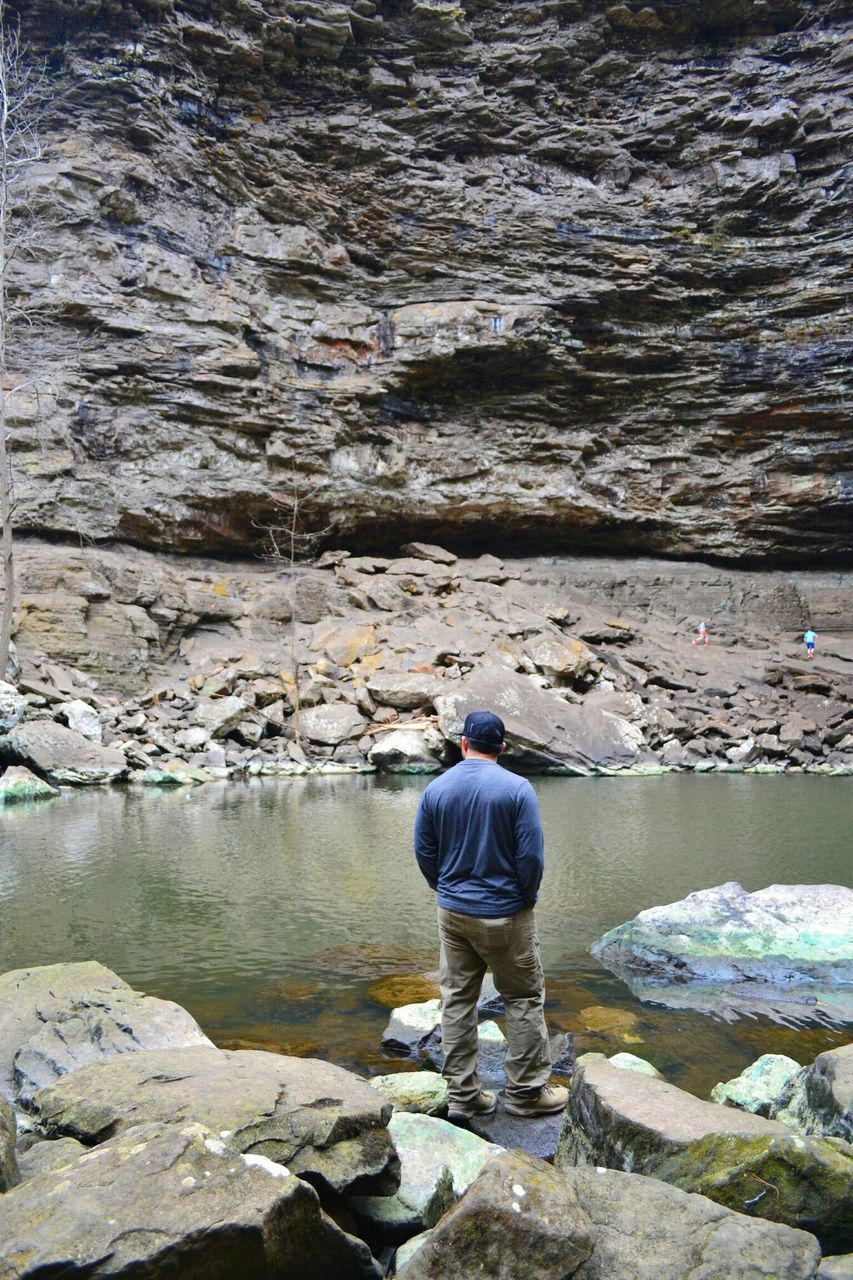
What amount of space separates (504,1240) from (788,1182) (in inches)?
35.9

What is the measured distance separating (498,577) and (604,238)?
12.9 m

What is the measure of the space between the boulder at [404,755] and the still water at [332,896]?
3.95 metres

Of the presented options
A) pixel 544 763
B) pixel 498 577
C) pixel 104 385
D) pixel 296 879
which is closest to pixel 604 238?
pixel 498 577

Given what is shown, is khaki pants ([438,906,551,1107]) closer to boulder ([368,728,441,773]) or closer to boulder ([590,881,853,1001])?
boulder ([590,881,853,1001])

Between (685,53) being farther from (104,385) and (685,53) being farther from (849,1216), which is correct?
(849,1216)

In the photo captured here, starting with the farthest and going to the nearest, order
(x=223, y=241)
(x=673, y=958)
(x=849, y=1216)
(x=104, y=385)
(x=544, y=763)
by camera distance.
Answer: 1. (x=223, y=241)
2. (x=104, y=385)
3. (x=544, y=763)
4. (x=673, y=958)
5. (x=849, y=1216)

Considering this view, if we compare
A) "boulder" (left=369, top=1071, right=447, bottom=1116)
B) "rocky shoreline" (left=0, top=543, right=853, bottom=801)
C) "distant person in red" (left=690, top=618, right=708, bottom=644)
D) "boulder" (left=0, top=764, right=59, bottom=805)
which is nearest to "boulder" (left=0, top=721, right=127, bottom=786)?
"rocky shoreline" (left=0, top=543, right=853, bottom=801)

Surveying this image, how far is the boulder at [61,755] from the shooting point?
15.1 m

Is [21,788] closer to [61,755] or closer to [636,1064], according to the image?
[61,755]

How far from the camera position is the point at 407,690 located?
68.4ft

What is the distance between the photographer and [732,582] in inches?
1252

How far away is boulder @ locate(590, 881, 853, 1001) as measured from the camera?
5.58 m

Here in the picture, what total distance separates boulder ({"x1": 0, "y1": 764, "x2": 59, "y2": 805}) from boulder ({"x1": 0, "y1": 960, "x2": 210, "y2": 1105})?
993 centimetres

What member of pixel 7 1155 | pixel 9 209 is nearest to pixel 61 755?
pixel 7 1155
